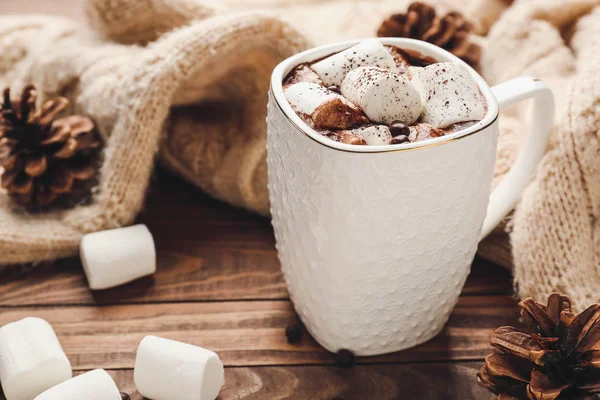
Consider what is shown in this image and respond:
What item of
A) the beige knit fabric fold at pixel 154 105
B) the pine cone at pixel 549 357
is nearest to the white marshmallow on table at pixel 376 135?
the pine cone at pixel 549 357

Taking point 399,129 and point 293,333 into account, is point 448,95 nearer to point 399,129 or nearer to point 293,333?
point 399,129

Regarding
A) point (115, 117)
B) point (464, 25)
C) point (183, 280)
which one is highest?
point (464, 25)

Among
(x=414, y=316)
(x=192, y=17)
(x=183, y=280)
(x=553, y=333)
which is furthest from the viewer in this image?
(x=192, y=17)

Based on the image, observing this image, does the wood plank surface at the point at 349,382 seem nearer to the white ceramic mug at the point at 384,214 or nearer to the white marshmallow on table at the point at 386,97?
the white ceramic mug at the point at 384,214

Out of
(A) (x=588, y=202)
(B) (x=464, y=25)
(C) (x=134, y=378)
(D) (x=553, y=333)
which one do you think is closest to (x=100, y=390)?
(C) (x=134, y=378)

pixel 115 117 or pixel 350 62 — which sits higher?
pixel 350 62

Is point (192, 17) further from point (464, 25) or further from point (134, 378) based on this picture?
point (134, 378)

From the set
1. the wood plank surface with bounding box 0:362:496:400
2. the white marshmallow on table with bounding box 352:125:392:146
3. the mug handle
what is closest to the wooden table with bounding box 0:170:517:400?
the wood plank surface with bounding box 0:362:496:400

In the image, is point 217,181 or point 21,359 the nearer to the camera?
point 21,359
